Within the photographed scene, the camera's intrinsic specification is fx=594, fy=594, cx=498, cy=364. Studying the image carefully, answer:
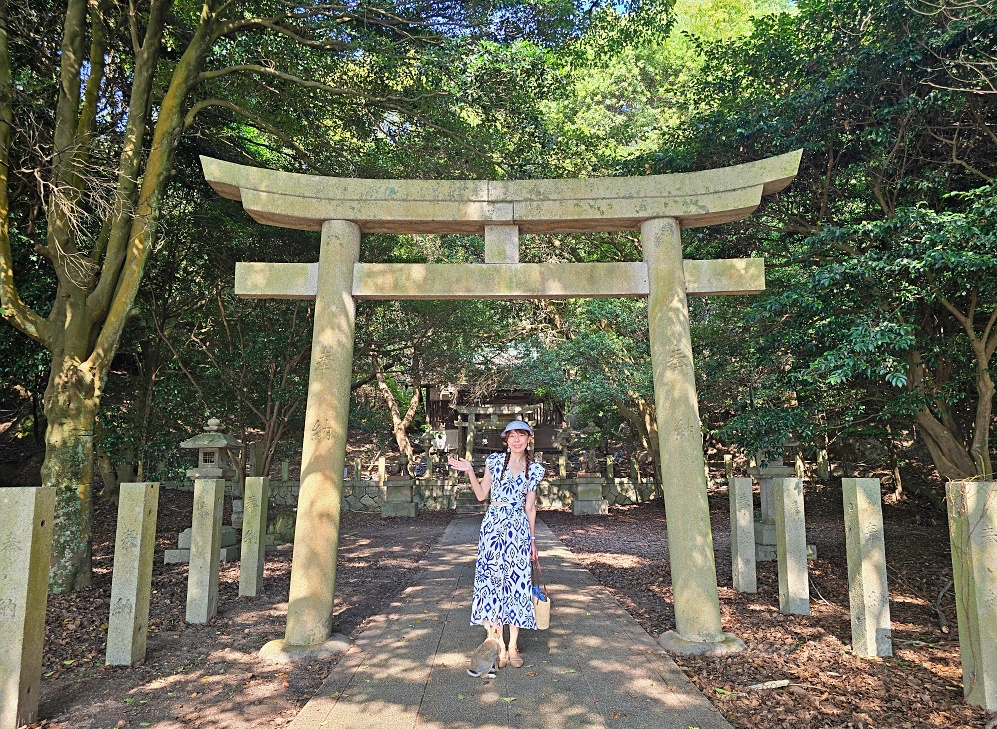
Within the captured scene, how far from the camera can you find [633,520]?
44.3ft

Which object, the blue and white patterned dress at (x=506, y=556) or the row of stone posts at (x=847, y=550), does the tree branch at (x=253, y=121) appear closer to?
the blue and white patterned dress at (x=506, y=556)

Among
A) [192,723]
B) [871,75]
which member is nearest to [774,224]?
[871,75]

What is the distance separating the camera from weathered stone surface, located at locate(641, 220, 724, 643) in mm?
4355

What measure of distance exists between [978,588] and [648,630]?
2.33 metres

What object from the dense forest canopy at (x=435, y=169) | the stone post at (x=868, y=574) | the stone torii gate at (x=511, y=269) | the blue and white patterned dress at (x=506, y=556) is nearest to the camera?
the blue and white patterned dress at (x=506, y=556)

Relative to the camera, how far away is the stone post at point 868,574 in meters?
4.13

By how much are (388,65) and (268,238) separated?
3963mm

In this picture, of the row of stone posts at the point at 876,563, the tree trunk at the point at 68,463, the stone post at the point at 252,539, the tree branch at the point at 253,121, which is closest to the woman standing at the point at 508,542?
the row of stone posts at the point at 876,563

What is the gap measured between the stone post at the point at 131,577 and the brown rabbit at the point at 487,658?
2.26 metres

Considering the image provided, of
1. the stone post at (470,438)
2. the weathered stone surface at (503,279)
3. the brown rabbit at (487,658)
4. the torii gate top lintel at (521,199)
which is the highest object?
the torii gate top lintel at (521,199)

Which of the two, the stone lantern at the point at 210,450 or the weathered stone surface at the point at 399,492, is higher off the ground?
the stone lantern at the point at 210,450

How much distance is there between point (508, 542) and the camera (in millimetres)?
3932

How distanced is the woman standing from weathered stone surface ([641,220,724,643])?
3.87 feet

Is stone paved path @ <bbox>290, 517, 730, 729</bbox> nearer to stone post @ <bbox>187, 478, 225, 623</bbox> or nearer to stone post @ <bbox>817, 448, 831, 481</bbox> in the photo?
stone post @ <bbox>187, 478, 225, 623</bbox>
